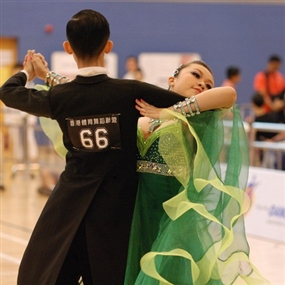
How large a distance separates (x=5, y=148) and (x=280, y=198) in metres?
6.62

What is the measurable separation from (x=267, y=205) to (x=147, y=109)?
5.21 meters

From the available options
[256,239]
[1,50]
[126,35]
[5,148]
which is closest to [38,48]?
[1,50]

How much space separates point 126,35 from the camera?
18219mm

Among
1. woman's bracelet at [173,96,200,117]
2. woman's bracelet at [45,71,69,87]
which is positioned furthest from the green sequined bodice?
woman's bracelet at [45,71,69,87]

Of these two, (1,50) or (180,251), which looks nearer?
(180,251)

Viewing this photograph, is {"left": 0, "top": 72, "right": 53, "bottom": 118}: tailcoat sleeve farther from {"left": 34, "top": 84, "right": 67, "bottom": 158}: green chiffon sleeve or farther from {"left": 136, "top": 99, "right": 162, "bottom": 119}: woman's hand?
{"left": 34, "top": 84, "right": 67, "bottom": 158}: green chiffon sleeve

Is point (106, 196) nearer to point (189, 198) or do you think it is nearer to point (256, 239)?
point (189, 198)

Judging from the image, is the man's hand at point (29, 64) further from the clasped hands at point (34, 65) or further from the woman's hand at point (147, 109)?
the woman's hand at point (147, 109)

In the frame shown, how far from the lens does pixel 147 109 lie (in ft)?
11.1

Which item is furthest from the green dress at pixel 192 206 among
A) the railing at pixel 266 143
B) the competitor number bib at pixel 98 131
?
the railing at pixel 266 143

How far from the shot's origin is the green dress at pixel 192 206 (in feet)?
11.2

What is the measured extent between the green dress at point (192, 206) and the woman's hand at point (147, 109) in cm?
10

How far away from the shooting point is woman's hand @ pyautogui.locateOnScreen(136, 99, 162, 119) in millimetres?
3371

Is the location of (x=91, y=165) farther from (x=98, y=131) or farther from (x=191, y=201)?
(x=191, y=201)
